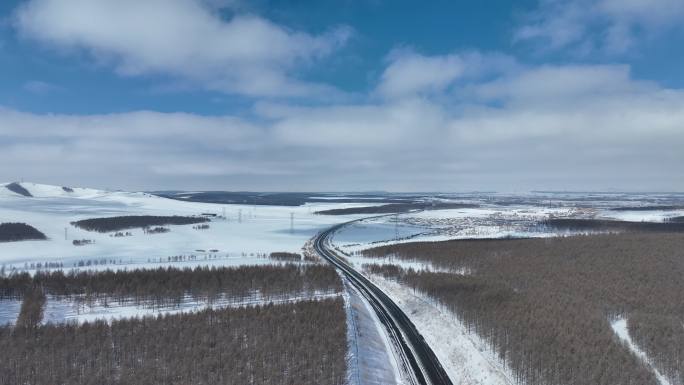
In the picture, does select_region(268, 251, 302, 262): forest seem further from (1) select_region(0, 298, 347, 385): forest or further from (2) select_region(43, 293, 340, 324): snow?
(1) select_region(0, 298, 347, 385): forest

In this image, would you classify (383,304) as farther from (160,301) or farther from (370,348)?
(160,301)

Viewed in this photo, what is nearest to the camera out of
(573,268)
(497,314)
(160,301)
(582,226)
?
(497,314)

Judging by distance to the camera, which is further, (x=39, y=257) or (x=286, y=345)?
(x=39, y=257)

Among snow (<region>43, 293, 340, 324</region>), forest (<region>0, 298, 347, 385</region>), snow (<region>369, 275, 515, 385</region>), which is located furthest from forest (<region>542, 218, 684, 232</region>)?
forest (<region>0, 298, 347, 385</region>)

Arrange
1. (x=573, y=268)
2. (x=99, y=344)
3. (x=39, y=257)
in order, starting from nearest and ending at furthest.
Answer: (x=99, y=344) < (x=573, y=268) < (x=39, y=257)

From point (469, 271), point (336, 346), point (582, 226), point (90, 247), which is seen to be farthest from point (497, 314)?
point (582, 226)

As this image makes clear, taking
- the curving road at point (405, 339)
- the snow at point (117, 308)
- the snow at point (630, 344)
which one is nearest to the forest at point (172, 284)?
the snow at point (117, 308)
